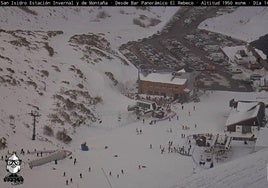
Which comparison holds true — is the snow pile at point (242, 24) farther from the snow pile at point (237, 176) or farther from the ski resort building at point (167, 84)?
the snow pile at point (237, 176)

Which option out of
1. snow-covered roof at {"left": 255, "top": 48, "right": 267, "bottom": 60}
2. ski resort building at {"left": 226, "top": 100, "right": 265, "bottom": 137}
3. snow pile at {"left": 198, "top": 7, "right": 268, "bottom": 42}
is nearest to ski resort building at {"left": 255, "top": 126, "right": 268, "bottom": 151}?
ski resort building at {"left": 226, "top": 100, "right": 265, "bottom": 137}

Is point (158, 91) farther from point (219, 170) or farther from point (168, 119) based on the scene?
→ point (219, 170)

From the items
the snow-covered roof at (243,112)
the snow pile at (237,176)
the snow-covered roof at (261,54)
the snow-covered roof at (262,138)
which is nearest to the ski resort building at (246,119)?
the snow-covered roof at (243,112)

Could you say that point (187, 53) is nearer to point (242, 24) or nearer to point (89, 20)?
point (242, 24)

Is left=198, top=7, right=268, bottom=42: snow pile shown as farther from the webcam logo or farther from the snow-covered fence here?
the webcam logo

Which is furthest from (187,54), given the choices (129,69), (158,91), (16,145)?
(16,145)

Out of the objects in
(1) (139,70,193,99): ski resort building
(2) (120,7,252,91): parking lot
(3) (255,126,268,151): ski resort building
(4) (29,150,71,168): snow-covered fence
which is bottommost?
(4) (29,150,71,168): snow-covered fence
